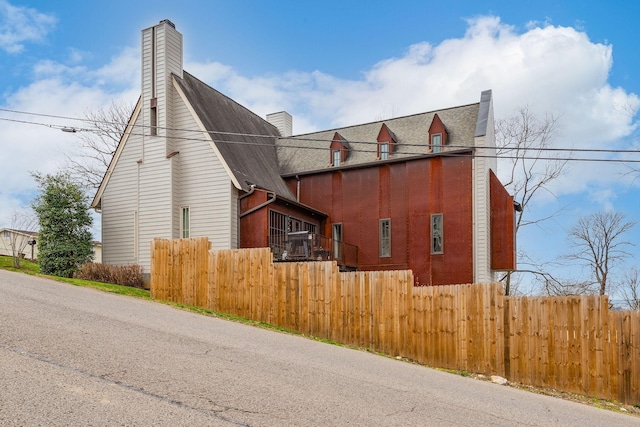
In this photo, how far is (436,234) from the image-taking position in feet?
71.2

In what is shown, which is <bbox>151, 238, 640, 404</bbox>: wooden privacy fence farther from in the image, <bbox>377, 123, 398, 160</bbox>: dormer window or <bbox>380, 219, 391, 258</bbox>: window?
<bbox>377, 123, 398, 160</bbox>: dormer window

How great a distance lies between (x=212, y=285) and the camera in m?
14.9

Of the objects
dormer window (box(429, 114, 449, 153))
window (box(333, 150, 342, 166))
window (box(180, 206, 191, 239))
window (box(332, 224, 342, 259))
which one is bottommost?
window (box(332, 224, 342, 259))

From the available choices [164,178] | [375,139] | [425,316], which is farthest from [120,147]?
[425,316]

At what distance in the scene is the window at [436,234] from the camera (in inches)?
850

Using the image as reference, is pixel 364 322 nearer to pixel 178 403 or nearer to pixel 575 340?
pixel 575 340

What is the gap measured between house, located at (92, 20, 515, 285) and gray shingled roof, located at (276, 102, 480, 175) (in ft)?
0.27

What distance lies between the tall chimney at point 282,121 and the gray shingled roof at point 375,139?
2871 millimetres

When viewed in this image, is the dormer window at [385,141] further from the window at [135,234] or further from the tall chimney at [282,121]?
the window at [135,234]

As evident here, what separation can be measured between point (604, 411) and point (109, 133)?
29739 mm

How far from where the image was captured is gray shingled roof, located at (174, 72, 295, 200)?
68.7ft

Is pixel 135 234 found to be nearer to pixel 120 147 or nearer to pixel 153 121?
pixel 120 147

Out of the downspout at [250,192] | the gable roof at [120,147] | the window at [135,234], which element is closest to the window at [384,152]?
the downspout at [250,192]

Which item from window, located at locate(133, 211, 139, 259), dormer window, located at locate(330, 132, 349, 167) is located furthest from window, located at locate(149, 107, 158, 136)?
dormer window, located at locate(330, 132, 349, 167)
